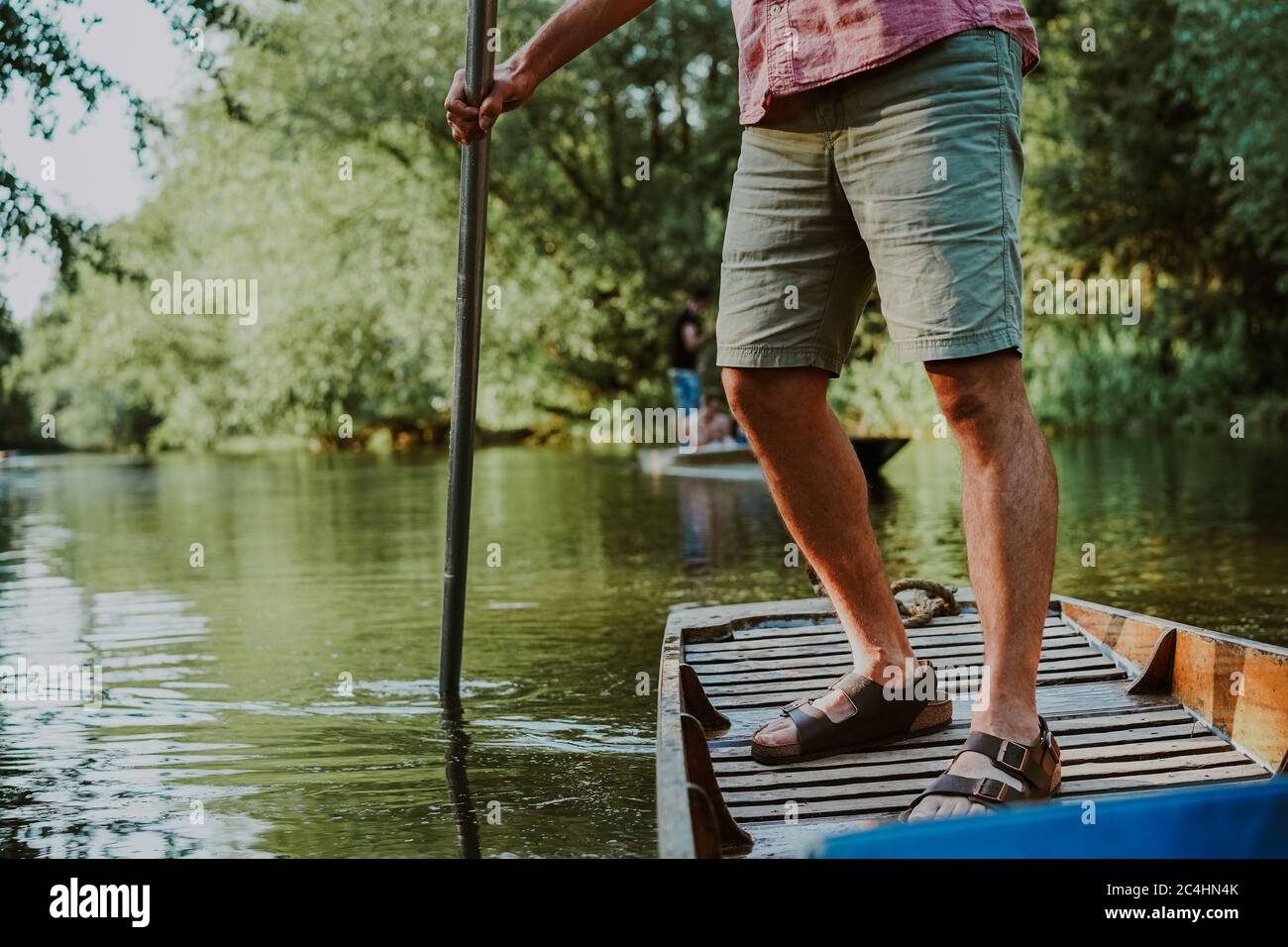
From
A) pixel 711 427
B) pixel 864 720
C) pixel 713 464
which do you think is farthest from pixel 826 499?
pixel 711 427

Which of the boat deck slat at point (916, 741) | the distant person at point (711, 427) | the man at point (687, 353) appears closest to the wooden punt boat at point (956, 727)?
the boat deck slat at point (916, 741)

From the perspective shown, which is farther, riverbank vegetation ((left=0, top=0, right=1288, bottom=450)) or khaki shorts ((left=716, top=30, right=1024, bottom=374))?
riverbank vegetation ((left=0, top=0, right=1288, bottom=450))

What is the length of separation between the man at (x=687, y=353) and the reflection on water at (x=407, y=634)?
9.60ft

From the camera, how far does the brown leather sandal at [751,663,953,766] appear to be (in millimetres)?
3221

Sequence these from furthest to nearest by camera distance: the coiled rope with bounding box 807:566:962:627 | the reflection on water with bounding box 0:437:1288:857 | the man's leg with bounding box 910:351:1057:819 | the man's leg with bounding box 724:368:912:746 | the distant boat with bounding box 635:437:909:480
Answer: the distant boat with bounding box 635:437:909:480 → the coiled rope with bounding box 807:566:962:627 → the reflection on water with bounding box 0:437:1288:857 → the man's leg with bounding box 724:368:912:746 → the man's leg with bounding box 910:351:1057:819

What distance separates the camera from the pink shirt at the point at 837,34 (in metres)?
2.96

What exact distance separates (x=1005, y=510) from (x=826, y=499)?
1.83 feet

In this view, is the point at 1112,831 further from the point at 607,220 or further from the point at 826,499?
the point at 607,220

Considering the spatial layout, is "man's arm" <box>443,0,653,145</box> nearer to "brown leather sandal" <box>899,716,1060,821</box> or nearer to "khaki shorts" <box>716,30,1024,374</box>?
"khaki shorts" <box>716,30,1024,374</box>

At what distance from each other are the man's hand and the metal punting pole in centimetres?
39

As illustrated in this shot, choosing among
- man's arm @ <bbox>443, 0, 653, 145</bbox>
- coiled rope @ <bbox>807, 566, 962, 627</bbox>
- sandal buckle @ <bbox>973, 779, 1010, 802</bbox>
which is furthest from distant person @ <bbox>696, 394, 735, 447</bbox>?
sandal buckle @ <bbox>973, 779, 1010, 802</bbox>

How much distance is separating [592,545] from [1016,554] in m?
7.14

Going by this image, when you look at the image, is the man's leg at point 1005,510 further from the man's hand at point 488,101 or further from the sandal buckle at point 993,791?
the man's hand at point 488,101

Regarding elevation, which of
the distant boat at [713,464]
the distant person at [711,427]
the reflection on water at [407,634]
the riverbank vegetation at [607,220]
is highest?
the riverbank vegetation at [607,220]
